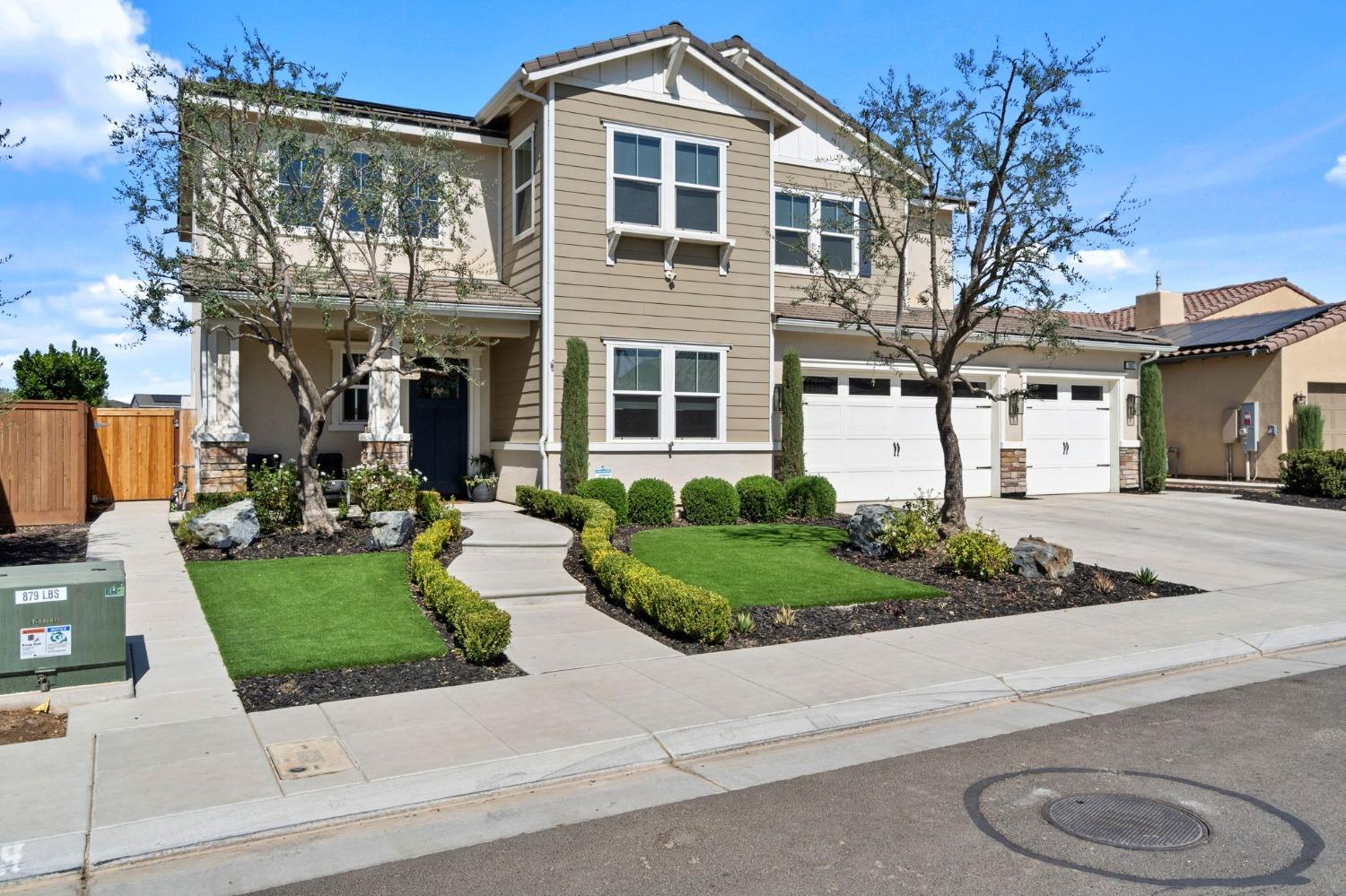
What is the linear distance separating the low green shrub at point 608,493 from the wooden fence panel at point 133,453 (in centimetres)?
773

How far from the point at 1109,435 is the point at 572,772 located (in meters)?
20.1

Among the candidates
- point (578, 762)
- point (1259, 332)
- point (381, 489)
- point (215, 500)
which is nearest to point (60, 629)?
point (578, 762)

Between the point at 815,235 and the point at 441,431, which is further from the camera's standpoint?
the point at 815,235

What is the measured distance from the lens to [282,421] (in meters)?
16.8

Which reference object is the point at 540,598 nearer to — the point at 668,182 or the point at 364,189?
the point at 364,189

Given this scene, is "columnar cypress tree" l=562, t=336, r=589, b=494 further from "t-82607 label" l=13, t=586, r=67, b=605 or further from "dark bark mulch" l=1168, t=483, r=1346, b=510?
"dark bark mulch" l=1168, t=483, r=1346, b=510

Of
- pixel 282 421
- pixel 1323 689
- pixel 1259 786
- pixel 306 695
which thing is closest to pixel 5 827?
pixel 306 695

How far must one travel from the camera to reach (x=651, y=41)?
643 inches

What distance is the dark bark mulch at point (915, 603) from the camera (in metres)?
9.55

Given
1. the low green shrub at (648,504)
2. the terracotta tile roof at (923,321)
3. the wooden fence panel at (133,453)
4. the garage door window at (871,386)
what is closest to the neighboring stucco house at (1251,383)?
the terracotta tile roof at (923,321)

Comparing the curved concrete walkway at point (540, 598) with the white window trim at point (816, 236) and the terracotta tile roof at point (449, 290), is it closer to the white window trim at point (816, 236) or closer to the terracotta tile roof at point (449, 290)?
the terracotta tile roof at point (449, 290)

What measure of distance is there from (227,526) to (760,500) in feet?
26.8

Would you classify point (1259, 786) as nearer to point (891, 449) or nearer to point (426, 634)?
point (426, 634)

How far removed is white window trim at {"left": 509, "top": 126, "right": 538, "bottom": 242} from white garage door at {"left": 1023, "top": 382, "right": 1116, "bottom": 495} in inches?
452
